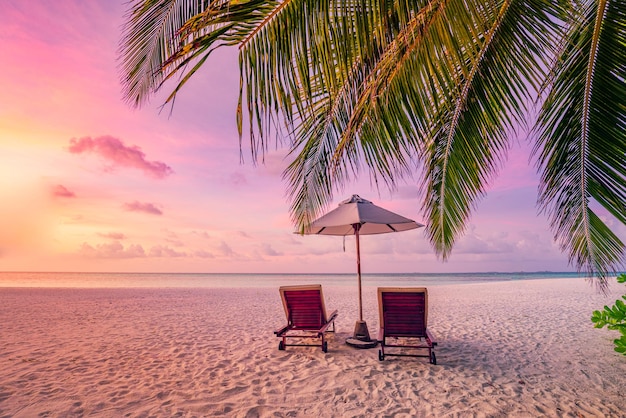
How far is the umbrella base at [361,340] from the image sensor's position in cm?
497

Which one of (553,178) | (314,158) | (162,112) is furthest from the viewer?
(314,158)

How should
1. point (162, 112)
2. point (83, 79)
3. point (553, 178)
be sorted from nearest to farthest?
point (162, 112)
point (553, 178)
point (83, 79)

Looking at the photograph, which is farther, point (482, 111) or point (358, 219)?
point (358, 219)

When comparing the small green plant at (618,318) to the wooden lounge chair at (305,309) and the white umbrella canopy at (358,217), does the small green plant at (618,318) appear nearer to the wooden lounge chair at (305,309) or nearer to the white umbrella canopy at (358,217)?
the white umbrella canopy at (358,217)

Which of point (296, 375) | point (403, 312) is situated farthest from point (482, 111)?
point (296, 375)

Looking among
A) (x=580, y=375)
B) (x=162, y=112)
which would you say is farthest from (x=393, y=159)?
(x=580, y=375)

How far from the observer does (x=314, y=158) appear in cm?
374

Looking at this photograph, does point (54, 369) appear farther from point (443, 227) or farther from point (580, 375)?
point (580, 375)

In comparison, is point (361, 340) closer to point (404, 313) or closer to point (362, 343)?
point (362, 343)

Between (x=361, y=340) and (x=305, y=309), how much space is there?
3.04 feet

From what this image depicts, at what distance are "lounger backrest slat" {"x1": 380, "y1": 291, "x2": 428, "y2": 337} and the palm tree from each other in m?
1.02

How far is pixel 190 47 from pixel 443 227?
12.0 feet

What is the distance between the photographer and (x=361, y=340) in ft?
16.7

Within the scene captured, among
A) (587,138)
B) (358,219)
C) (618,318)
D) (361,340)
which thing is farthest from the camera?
(361,340)
